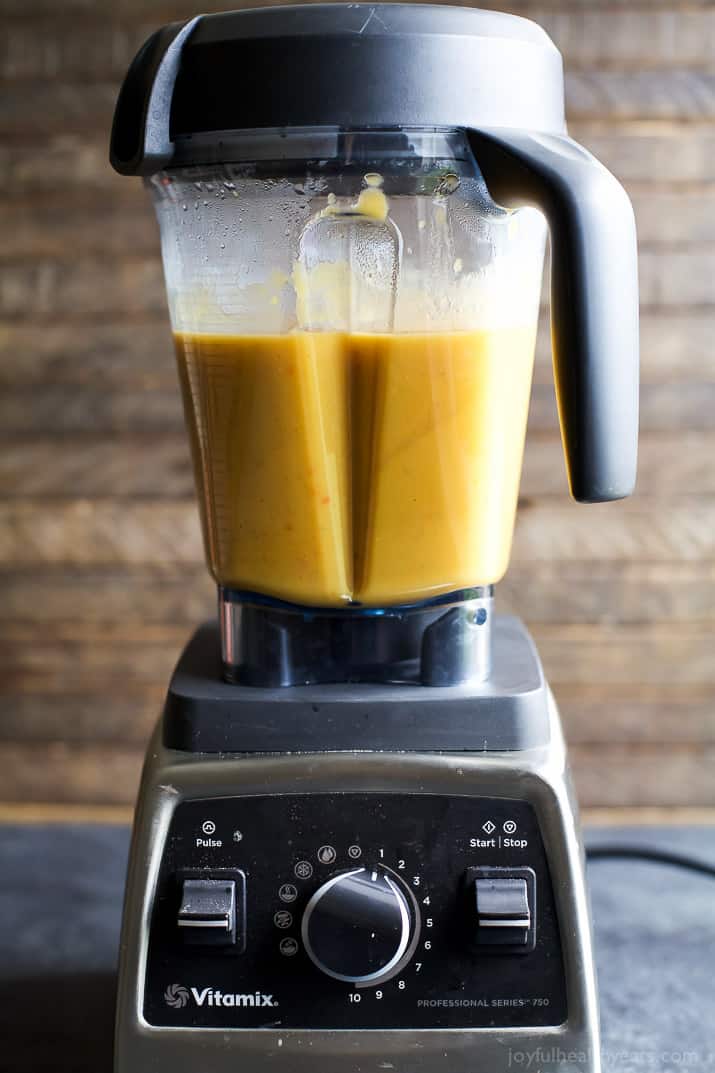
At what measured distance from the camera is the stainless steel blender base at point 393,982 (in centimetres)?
67

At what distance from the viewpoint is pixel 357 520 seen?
2.35 ft

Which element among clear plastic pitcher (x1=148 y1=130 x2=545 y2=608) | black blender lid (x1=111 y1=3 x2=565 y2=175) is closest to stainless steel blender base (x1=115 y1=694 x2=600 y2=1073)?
clear plastic pitcher (x1=148 y1=130 x2=545 y2=608)

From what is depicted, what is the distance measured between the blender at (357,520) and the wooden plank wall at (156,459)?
378mm

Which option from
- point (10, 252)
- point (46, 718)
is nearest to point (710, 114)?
point (10, 252)

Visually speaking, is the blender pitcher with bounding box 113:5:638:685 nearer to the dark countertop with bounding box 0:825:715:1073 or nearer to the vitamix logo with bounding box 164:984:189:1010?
the vitamix logo with bounding box 164:984:189:1010

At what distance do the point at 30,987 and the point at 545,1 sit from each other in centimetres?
92

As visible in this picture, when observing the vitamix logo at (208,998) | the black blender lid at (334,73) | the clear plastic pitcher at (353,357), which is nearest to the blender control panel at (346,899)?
the vitamix logo at (208,998)

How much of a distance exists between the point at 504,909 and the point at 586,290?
0.34 metres

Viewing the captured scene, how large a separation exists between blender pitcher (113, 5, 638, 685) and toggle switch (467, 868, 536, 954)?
0.13 metres

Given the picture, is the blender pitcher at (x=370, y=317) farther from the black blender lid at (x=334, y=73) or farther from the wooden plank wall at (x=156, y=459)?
the wooden plank wall at (x=156, y=459)

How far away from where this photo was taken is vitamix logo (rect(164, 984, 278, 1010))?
0.68m

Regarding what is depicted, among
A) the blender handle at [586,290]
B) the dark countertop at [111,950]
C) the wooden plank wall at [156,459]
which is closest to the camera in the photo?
the blender handle at [586,290]

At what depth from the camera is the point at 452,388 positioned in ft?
2.25

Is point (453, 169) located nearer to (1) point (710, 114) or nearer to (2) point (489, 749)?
(2) point (489, 749)
